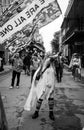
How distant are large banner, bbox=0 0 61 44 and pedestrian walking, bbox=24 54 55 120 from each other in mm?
4091

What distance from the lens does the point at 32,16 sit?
88.7 inches

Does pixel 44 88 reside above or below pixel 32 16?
below

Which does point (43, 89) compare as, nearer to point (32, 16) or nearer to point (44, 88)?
point (44, 88)

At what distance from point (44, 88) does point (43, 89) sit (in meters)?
0.03

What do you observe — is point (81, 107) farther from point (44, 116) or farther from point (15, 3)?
point (15, 3)

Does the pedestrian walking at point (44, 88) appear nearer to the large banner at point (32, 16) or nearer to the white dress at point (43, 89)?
the white dress at point (43, 89)

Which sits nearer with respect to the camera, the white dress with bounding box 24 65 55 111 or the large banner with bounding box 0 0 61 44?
the large banner with bounding box 0 0 61 44

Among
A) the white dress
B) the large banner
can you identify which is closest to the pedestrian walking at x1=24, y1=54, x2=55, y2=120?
the white dress

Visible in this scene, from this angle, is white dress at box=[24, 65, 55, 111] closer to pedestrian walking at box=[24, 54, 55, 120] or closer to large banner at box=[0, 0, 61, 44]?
pedestrian walking at box=[24, 54, 55, 120]

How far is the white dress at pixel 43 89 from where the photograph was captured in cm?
627

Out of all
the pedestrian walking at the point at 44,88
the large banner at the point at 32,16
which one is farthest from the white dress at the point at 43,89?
the large banner at the point at 32,16

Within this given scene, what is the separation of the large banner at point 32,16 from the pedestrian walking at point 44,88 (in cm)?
409


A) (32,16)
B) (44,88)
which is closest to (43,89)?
(44,88)

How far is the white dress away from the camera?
627 centimetres
